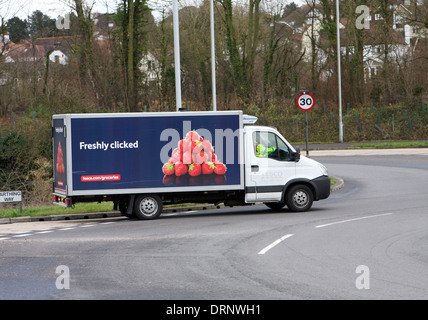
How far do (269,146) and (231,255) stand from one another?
6726 mm

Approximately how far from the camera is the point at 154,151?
1739 centimetres

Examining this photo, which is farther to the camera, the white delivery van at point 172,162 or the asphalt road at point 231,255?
the white delivery van at point 172,162

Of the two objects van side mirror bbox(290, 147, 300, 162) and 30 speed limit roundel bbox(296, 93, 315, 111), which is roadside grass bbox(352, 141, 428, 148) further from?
van side mirror bbox(290, 147, 300, 162)

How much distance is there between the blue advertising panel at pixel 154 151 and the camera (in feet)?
56.1

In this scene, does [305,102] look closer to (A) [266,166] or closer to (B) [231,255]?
(A) [266,166]

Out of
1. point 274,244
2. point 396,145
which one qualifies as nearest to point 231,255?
point 274,244

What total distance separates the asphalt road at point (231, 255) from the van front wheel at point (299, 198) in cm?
24

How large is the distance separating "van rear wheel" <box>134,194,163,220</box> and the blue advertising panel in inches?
14.4

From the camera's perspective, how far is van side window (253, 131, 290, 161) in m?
18.0

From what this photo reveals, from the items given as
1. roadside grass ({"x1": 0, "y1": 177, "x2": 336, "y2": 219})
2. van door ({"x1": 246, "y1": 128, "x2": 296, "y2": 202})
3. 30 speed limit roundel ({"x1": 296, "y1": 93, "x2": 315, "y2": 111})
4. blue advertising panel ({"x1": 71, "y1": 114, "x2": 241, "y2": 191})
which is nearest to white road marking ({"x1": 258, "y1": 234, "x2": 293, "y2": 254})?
van door ({"x1": 246, "y1": 128, "x2": 296, "y2": 202})

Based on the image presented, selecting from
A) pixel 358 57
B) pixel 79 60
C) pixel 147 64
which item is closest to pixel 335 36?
pixel 358 57

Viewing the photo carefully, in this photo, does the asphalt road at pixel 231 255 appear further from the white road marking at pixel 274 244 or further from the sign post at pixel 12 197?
the sign post at pixel 12 197

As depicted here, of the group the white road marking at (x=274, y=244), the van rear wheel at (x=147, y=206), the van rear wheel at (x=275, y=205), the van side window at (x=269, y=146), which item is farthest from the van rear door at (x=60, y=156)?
the white road marking at (x=274, y=244)
